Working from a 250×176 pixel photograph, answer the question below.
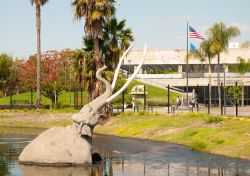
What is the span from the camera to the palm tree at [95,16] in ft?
116

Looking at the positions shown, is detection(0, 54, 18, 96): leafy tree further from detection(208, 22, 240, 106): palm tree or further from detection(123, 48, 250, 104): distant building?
detection(208, 22, 240, 106): palm tree

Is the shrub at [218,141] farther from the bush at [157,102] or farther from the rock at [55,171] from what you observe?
the bush at [157,102]

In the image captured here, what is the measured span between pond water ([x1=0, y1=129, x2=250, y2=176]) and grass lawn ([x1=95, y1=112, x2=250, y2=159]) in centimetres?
89

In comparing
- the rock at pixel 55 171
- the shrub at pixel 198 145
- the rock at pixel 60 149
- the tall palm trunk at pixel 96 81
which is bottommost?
the rock at pixel 55 171

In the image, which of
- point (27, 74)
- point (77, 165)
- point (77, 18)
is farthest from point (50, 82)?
point (77, 165)

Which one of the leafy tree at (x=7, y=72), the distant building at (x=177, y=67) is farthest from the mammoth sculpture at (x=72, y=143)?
the leafy tree at (x=7, y=72)

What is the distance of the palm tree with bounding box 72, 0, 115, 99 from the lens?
35.5 meters

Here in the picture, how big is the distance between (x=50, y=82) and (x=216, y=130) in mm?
33009

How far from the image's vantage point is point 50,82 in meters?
55.3

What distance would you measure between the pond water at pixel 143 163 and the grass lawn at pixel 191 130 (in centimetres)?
89

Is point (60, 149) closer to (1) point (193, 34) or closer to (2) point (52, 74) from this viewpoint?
(1) point (193, 34)

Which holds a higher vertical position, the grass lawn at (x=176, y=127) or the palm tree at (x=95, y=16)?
the palm tree at (x=95, y=16)

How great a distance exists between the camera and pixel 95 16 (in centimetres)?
3522

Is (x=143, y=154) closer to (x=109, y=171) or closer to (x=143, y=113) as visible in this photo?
(x=109, y=171)
